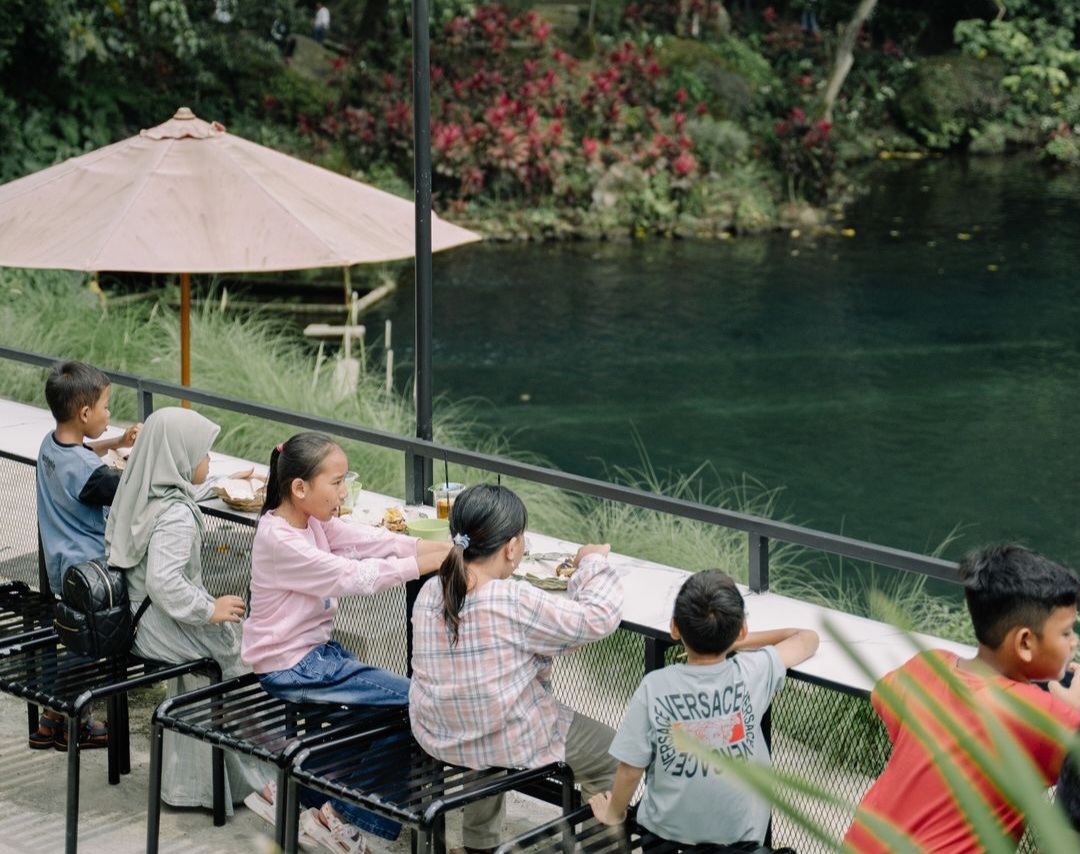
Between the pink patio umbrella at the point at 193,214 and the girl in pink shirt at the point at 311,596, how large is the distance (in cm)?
255

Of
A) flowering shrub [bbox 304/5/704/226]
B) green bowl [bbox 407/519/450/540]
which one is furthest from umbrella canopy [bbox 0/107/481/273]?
flowering shrub [bbox 304/5/704/226]

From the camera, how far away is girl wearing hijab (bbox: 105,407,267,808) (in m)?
4.29

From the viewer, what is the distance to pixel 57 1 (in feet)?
56.7

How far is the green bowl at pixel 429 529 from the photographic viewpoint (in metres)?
4.93

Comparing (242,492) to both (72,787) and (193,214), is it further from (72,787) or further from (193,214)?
(193,214)

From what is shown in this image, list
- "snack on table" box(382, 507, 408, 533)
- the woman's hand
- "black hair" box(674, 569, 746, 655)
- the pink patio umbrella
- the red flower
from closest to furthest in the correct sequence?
1. "black hair" box(674, 569, 746, 655)
2. the woman's hand
3. "snack on table" box(382, 507, 408, 533)
4. the pink patio umbrella
5. the red flower

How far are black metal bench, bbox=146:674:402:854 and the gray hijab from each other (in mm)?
460

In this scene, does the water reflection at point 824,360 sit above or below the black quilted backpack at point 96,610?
below

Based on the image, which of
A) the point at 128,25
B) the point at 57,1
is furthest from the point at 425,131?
the point at 128,25

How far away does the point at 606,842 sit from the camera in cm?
349

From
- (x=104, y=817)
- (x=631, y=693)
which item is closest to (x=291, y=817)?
(x=104, y=817)

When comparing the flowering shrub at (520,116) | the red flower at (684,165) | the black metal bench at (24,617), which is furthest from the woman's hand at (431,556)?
the red flower at (684,165)

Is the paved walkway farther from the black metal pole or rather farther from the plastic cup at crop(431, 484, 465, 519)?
the black metal pole

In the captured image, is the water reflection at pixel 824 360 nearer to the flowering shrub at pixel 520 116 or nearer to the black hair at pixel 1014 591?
the flowering shrub at pixel 520 116
